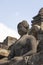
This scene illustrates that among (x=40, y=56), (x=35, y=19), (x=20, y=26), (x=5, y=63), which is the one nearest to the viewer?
(x=40, y=56)

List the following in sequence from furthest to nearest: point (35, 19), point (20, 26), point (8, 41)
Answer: point (35, 19) < point (8, 41) < point (20, 26)

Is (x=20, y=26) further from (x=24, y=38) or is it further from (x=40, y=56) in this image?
(x=40, y=56)

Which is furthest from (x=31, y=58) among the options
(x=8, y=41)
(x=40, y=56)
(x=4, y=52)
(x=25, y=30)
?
(x=8, y=41)

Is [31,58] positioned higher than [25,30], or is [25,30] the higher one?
[25,30]

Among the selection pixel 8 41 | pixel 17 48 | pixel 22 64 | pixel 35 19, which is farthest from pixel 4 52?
pixel 35 19

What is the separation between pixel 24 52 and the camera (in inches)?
383

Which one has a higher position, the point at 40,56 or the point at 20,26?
the point at 20,26

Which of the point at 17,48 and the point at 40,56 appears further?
the point at 17,48

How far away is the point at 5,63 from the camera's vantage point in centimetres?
939

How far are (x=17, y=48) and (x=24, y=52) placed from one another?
0.35 metres

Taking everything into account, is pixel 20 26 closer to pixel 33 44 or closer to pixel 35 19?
pixel 33 44

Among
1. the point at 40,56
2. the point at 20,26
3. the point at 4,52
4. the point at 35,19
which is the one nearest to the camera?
the point at 40,56

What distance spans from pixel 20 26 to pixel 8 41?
26.0ft

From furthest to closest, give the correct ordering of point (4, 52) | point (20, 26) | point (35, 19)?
1. point (35, 19)
2. point (4, 52)
3. point (20, 26)
